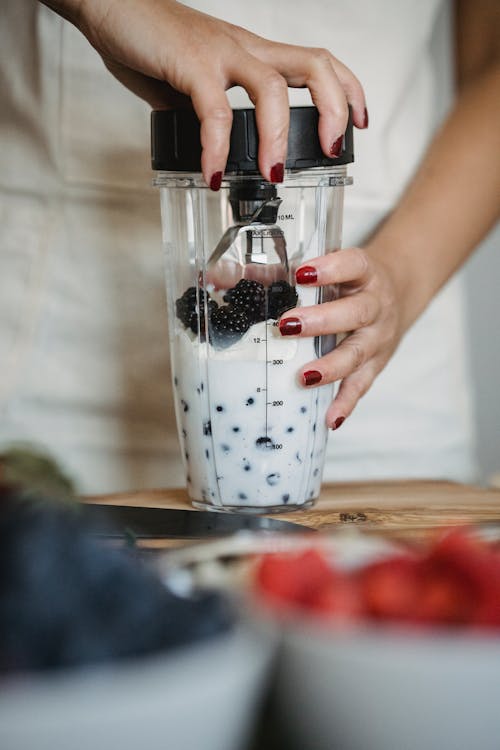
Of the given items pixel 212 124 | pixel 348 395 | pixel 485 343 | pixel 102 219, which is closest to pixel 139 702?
pixel 212 124

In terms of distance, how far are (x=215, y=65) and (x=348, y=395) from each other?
290mm

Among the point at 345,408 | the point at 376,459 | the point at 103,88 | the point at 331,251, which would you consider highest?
the point at 103,88

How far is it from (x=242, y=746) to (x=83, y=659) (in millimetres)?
82

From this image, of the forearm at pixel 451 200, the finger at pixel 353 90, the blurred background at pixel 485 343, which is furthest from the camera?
the blurred background at pixel 485 343

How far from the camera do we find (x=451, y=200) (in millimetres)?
981

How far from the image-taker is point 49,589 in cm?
27

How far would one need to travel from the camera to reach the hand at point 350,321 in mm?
731

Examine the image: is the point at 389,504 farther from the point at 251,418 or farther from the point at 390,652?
the point at 390,652

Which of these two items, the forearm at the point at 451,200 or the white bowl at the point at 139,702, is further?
the forearm at the point at 451,200

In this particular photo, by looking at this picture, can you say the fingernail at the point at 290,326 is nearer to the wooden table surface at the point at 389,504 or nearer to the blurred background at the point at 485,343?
the wooden table surface at the point at 389,504

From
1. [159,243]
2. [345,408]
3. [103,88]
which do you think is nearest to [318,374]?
[345,408]

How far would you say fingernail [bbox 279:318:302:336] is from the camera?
2.36ft

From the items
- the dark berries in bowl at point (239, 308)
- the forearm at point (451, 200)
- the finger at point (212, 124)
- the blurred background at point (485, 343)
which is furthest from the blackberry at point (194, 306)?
the blurred background at point (485, 343)

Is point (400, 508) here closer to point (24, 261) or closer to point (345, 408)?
point (345, 408)
